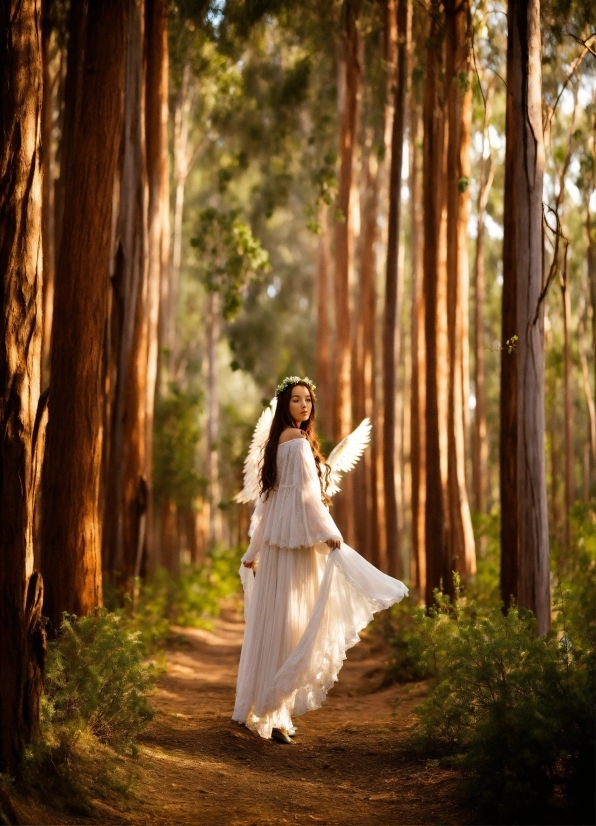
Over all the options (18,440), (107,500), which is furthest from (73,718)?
(107,500)

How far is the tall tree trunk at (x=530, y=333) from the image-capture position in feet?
24.1

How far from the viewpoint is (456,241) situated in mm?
12430

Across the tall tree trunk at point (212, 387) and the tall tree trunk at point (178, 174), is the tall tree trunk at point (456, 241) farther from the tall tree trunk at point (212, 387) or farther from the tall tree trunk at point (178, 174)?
the tall tree trunk at point (212, 387)

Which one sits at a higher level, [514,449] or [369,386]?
[369,386]

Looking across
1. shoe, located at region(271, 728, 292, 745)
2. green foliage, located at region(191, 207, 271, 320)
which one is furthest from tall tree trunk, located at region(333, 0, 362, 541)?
shoe, located at region(271, 728, 292, 745)

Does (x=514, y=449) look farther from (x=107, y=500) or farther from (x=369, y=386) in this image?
(x=369, y=386)

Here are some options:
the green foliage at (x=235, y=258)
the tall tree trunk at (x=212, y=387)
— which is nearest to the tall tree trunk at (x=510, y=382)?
the green foliage at (x=235, y=258)

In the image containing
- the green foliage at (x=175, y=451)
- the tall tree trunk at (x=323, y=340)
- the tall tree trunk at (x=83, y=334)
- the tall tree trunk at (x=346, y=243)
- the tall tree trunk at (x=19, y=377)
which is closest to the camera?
the tall tree trunk at (x=19, y=377)

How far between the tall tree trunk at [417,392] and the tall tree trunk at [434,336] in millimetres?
2663

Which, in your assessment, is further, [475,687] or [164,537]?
[164,537]

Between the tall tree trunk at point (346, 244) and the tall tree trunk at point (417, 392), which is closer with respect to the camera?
the tall tree trunk at point (417, 392)

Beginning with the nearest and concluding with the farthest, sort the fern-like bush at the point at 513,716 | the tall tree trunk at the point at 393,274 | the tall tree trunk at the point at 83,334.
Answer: the fern-like bush at the point at 513,716
the tall tree trunk at the point at 83,334
the tall tree trunk at the point at 393,274

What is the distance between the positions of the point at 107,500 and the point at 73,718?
5.12 metres

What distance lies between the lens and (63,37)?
11.3m
